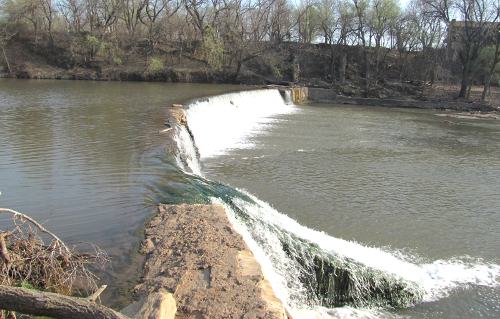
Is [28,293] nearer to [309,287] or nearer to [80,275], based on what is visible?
[80,275]

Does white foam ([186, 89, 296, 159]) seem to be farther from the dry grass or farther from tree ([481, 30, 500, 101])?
tree ([481, 30, 500, 101])

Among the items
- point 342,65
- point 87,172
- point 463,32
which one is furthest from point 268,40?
point 87,172

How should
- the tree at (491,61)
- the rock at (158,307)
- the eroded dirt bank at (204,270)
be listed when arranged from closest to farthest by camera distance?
the rock at (158,307)
the eroded dirt bank at (204,270)
the tree at (491,61)

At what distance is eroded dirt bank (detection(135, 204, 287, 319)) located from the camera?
458 centimetres

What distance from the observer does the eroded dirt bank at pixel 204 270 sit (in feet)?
15.0

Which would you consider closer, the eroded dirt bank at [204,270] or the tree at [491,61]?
the eroded dirt bank at [204,270]

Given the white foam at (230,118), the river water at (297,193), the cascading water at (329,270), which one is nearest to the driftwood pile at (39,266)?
the river water at (297,193)

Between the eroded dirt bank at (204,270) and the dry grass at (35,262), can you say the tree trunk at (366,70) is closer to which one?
the eroded dirt bank at (204,270)

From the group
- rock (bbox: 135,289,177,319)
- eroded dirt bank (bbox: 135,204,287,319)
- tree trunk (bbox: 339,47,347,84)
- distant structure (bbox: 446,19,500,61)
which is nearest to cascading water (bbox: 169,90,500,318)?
eroded dirt bank (bbox: 135,204,287,319)

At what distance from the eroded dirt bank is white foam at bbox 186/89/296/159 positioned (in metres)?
7.86

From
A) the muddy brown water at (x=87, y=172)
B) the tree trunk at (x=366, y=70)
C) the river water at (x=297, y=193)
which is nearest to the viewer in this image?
the muddy brown water at (x=87, y=172)

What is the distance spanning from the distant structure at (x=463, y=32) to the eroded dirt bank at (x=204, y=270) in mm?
32951

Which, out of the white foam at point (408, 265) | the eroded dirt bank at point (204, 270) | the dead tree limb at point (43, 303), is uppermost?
the dead tree limb at point (43, 303)

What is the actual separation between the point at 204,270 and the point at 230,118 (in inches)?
644
